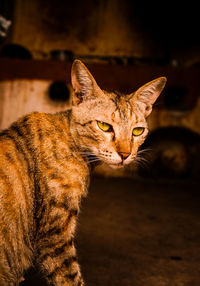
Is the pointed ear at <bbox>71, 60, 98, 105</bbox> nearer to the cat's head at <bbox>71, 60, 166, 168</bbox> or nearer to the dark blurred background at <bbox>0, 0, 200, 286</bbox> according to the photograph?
the cat's head at <bbox>71, 60, 166, 168</bbox>

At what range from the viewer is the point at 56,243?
1.40m

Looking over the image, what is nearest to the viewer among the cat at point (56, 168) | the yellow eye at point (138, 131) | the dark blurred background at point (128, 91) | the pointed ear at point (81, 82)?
the cat at point (56, 168)

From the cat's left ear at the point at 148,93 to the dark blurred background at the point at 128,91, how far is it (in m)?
0.35

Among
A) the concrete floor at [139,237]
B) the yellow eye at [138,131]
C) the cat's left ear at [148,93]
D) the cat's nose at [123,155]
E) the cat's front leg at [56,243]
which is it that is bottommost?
the concrete floor at [139,237]

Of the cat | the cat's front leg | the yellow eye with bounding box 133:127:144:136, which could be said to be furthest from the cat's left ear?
the cat's front leg

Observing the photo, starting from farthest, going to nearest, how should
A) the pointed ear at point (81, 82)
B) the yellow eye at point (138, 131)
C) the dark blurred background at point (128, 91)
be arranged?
the dark blurred background at point (128, 91)
the yellow eye at point (138, 131)
the pointed ear at point (81, 82)

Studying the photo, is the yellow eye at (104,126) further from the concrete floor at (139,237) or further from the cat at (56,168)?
the concrete floor at (139,237)

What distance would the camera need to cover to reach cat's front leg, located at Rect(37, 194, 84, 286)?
1.39 meters

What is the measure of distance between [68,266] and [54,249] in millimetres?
115

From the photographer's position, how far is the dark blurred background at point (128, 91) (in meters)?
2.04

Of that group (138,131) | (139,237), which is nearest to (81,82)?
(138,131)

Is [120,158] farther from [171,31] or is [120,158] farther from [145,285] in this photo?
[171,31]

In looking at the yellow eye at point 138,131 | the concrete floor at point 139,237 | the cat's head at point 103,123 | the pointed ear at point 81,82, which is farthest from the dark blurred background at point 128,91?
the pointed ear at point 81,82

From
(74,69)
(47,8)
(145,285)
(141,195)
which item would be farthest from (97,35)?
(145,285)
